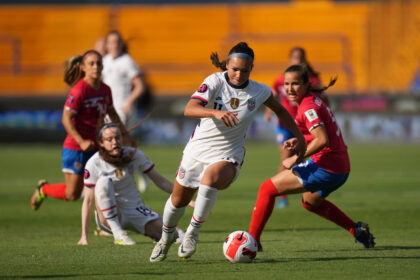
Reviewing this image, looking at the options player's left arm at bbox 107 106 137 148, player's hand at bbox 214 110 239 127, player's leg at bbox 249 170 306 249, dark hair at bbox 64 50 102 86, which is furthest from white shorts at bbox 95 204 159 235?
player's hand at bbox 214 110 239 127

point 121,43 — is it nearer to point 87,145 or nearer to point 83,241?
point 87,145

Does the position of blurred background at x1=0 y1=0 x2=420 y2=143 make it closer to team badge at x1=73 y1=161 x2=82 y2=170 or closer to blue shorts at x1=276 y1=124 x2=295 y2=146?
blue shorts at x1=276 y1=124 x2=295 y2=146

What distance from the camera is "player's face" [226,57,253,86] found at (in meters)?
5.65

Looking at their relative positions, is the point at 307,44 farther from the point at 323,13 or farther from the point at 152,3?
the point at 152,3

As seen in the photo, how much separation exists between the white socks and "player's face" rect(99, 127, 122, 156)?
31 cm

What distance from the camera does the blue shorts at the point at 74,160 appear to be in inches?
306

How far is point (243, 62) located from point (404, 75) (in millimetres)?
22004

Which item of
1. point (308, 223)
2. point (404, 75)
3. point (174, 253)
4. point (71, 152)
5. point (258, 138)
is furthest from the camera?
point (404, 75)

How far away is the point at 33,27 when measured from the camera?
3050 cm

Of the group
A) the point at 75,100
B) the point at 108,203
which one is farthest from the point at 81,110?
the point at 108,203

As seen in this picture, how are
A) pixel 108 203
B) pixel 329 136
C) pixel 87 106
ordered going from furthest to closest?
pixel 87 106
pixel 108 203
pixel 329 136

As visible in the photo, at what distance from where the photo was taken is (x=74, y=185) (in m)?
7.96

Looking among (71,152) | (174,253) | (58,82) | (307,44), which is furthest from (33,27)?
(174,253)

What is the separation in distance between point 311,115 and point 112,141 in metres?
2.03
